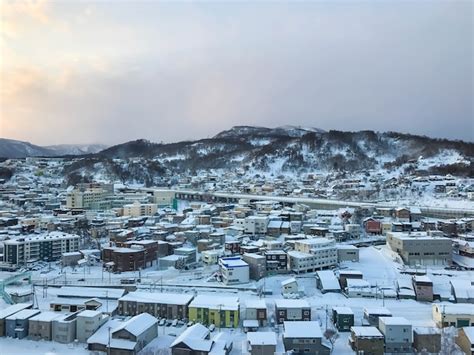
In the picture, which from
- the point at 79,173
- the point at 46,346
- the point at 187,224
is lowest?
the point at 46,346

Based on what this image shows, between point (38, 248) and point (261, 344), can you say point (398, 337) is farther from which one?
point (38, 248)

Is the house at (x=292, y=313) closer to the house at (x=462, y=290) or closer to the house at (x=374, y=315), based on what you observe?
the house at (x=374, y=315)

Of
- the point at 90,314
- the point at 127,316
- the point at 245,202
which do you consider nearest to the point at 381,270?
the point at 127,316

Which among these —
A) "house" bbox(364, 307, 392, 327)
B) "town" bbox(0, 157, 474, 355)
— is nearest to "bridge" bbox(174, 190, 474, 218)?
"town" bbox(0, 157, 474, 355)

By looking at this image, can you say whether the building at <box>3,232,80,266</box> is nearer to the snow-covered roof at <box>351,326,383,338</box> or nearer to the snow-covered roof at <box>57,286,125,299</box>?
the snow-covered roof at <box>57,286,125,299</box>

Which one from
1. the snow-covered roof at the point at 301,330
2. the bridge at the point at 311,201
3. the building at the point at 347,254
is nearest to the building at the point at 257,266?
the building at the point at 347,254

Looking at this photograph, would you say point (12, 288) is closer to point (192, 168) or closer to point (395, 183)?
point (395, 183)

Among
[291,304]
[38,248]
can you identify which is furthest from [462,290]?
[38,248]
